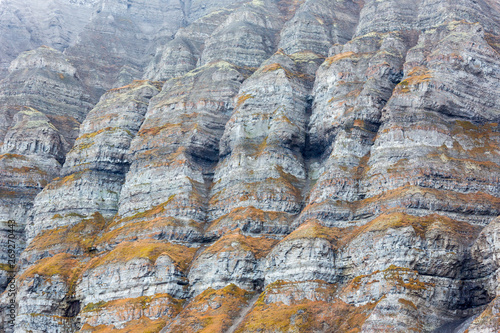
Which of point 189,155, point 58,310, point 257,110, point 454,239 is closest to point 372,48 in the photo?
point 257,110

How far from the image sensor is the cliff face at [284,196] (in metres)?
110

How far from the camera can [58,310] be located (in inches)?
5541

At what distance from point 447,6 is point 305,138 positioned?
68762 millimetres

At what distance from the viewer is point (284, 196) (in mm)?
146250

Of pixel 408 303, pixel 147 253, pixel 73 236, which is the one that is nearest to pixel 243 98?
pixel 147 253

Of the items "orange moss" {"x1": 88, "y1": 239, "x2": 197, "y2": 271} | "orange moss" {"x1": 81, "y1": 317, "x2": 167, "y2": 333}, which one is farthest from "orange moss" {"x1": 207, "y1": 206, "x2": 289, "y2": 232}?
"orange moss" {"x1": 81, "y1": 317, "x2": 167, "y2": 333}

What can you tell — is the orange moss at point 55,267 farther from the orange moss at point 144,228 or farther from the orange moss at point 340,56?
the orange moss at point 340,56

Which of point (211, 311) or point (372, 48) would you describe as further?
point (372, 48)

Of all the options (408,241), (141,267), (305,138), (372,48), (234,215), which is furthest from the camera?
(372,48)

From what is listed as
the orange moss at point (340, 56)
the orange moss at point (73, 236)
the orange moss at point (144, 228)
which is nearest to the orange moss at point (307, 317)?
the orange moss at point (144, 228)

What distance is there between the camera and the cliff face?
10962 cm

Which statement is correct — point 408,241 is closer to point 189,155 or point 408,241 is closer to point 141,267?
point 141,267

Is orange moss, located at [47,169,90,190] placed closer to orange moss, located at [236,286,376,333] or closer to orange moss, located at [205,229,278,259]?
orange moss, located at [205,229,278,259]

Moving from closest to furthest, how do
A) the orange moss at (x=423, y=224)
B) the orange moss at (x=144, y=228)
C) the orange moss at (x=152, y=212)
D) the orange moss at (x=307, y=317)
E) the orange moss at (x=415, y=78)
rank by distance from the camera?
the orange moss at (x=307, y=317)
the orange moss at (x=423, y=224)
the orange moss at (x=415, y=78)
the orange moss at (x=144, y=228)
the orange moss at (x=152, y=212)
